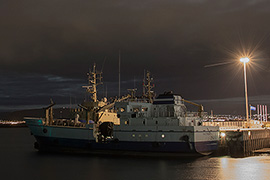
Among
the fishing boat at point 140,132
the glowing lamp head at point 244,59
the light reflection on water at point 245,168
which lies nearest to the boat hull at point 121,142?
the fishing boat at point 140,132

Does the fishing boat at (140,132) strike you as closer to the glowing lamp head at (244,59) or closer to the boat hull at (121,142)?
the boat hull at (121,142)

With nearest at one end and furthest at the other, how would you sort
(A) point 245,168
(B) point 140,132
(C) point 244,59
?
(A) point 245,168 < (B) point 140,132 < (C) point 244,59

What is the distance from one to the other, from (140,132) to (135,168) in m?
5.67

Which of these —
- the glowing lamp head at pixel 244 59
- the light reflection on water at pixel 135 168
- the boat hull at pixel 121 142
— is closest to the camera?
the light reflection on water at pixel 135 168

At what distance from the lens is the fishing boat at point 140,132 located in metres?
35.6

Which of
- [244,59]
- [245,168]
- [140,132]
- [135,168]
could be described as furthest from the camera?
[244,59]

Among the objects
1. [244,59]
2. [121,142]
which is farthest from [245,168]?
[244,59]

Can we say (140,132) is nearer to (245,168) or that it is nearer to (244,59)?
(245,168)

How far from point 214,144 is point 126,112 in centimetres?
1203

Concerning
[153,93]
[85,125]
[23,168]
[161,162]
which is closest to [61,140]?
[85,125]

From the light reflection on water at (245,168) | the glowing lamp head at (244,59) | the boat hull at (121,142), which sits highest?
the glowing lamp head at (244,59)

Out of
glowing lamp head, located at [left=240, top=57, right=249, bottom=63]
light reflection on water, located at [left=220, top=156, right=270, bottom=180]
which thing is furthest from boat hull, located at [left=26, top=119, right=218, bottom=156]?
glowing lamp head, located at [left=240, top=57, right=249, bottom=63]

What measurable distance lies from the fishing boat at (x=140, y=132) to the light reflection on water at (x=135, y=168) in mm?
1336

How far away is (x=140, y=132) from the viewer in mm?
36469
